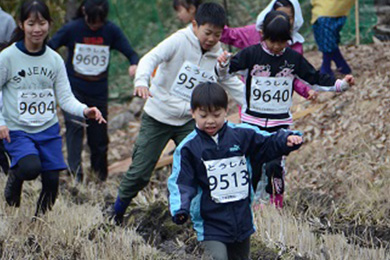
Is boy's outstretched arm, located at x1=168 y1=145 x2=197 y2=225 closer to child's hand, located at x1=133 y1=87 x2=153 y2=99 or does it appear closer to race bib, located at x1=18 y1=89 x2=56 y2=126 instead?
child's hand, located at x1=133 y1=87 x2=153 y2=99

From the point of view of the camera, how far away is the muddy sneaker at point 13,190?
6020mm

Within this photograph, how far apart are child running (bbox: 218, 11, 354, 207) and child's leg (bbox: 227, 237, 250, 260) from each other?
4.90 feet

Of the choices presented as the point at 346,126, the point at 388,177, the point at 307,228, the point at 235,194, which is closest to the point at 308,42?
the point at 346,126

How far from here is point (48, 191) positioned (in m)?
6.18

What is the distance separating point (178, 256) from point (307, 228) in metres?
1.01

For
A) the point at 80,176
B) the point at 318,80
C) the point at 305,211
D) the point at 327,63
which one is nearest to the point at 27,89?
the point at 318,80

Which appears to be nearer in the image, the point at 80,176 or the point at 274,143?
the point at 274,143

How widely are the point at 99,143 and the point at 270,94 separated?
2967 millimetres

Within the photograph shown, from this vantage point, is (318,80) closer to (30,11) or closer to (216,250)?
(216,250)

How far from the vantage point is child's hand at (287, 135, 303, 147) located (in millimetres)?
4566

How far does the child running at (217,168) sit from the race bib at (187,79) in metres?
1.46

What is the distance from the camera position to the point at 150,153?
6316 millimetres

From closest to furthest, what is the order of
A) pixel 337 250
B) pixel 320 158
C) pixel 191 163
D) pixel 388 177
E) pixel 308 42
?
pixel 191 163, pixel 337 250, pixel 388 177, pixel 320 158, pixel 308 42

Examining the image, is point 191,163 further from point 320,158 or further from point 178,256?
point 320,158
